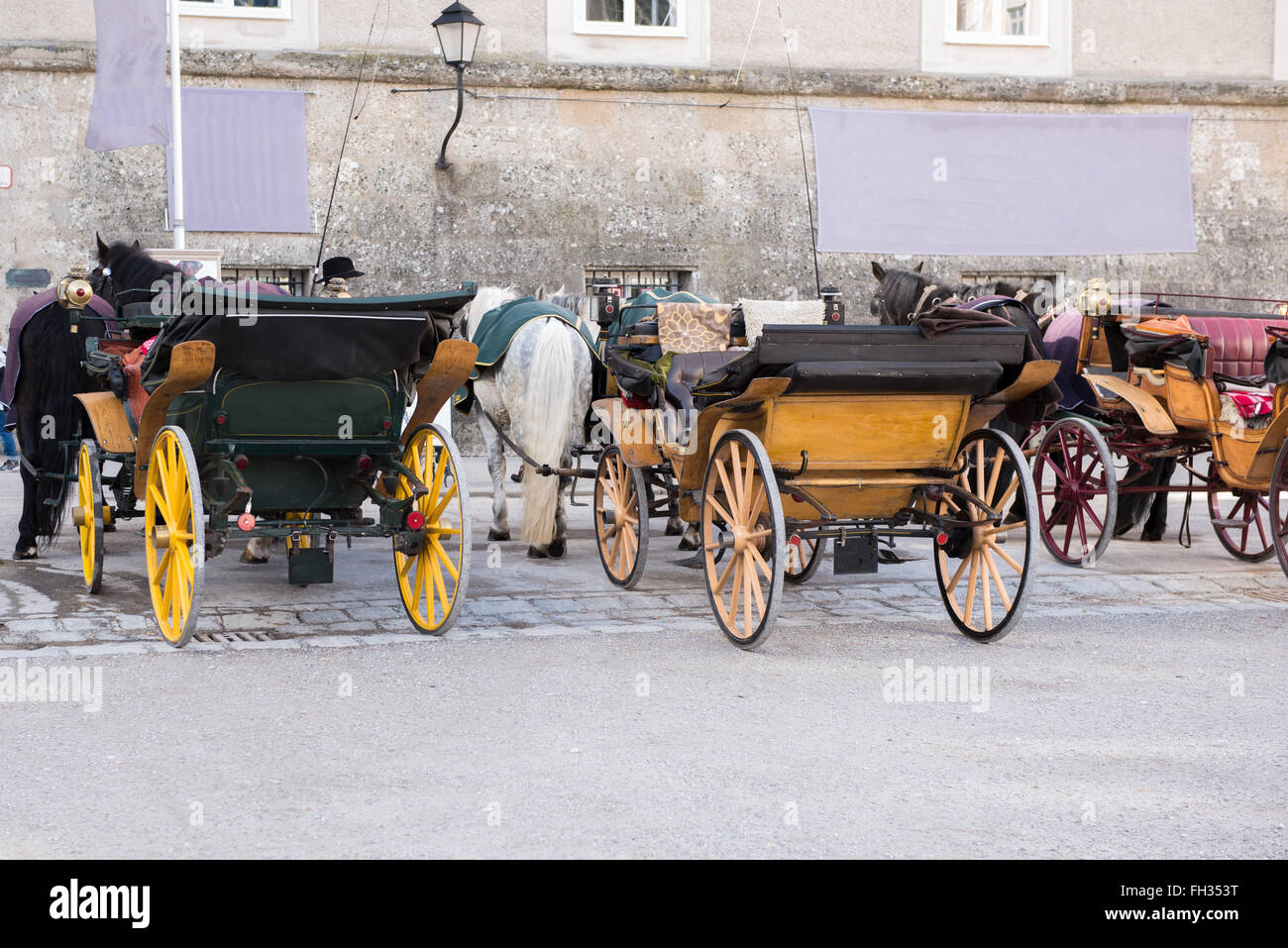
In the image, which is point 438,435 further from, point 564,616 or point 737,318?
point 737,318

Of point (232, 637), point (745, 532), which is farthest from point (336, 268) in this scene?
point (745, 532)

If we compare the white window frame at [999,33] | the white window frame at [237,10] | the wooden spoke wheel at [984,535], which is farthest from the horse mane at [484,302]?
the white window frame at [999,33]

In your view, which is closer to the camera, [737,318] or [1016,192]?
[737,318]

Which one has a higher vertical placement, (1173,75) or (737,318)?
(1173,75)

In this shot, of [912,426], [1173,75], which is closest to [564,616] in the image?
[912,426]

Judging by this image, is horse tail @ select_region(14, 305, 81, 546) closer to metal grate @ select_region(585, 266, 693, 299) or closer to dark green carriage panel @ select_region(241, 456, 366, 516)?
dark green carriage panel @ select_region(241, 456, 366, 516)

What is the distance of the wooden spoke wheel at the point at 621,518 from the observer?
24.5 feet

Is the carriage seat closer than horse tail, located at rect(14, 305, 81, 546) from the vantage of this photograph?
Yes

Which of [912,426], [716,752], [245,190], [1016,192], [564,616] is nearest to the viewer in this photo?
[716,752]

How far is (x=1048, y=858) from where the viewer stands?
3467 millimetres

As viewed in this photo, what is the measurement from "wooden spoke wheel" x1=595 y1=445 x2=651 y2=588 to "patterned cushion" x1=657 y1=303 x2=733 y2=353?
65 cm

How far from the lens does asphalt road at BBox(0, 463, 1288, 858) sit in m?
3.69

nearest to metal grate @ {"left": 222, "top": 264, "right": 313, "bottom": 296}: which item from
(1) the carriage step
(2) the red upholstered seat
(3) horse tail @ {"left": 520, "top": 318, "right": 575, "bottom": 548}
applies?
(3) horse tail @ {"left": 520, "top": 318, "right": 575, "bottom": 548}

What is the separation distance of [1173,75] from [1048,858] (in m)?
16.0
